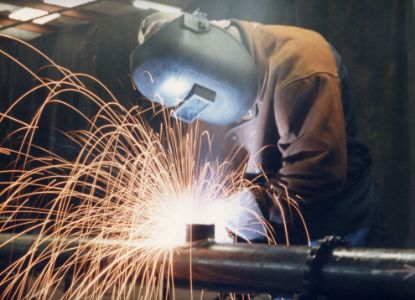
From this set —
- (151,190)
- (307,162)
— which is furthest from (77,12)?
(307,162)

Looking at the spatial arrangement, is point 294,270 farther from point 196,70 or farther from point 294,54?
point 294,54

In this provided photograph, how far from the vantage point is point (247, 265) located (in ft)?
4.52

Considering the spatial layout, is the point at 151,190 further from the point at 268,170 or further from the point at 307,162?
the point at 307,162

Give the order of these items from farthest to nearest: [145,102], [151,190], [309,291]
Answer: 1. [145,102]
2. [151,190]
3. [309,291]

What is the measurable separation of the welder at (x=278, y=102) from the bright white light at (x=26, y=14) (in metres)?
3.46

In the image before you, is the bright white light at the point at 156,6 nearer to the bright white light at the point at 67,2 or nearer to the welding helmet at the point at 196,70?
the bright white light at the point at 67,2

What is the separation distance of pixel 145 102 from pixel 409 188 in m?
2.43

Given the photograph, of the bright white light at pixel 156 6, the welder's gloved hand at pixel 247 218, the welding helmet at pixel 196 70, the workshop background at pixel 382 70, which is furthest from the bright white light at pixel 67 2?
the welder's gloved hand at pixel 247 218

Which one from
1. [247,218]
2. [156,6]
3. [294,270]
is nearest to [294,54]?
[247,218]

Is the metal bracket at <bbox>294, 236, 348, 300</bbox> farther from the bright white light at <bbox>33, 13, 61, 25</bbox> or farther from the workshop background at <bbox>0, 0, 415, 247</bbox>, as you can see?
the bright white light at <bbox>33, 13, 61, 25</bbox>

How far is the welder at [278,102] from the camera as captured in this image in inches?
77.9

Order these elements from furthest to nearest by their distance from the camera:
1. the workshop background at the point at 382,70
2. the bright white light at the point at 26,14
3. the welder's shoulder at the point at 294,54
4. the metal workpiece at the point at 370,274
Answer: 1. the bright white light at the point at 26,14
2. the workshop background at the point at 382,70
3. the welder's shoulder at the point at 294,54
4. the metal workpiece at the point at 370,274

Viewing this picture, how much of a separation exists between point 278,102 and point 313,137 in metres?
0.22

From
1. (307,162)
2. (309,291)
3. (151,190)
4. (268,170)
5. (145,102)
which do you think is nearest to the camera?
(309,291)
